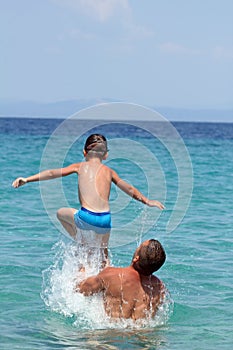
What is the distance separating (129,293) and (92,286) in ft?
1.38

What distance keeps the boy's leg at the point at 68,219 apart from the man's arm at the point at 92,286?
0.77m

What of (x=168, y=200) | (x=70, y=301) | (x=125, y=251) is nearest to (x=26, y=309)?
(x=70, y=301)

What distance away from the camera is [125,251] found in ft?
37.2

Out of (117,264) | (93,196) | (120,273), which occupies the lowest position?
(117,264)

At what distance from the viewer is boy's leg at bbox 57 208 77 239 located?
319 inches

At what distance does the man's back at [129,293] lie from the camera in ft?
23.1

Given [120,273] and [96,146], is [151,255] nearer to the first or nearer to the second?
[120,273]

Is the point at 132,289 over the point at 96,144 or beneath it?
beneath

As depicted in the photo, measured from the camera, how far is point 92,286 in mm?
7289

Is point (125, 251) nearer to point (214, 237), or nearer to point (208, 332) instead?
point (214, 237)

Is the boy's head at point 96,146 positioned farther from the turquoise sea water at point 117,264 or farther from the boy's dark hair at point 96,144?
the turquoise sea water at point 117,264

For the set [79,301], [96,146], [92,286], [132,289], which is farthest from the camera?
[96,146]

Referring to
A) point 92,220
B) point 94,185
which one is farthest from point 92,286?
point 94,185

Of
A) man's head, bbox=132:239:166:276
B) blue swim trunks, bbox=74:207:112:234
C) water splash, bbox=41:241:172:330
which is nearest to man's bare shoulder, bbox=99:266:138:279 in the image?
man's head, bbox=132:239:166:276
